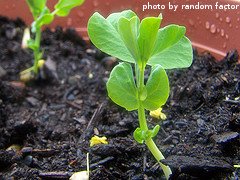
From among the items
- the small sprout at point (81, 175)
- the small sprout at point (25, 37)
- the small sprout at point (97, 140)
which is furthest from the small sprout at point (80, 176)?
the small sprout at point (25, 37)

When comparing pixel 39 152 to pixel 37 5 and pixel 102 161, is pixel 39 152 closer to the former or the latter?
pixel 102 161

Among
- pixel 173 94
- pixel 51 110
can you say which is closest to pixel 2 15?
pixel 51 110

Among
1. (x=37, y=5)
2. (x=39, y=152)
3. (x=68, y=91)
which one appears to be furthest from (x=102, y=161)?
(x=37, y=5)

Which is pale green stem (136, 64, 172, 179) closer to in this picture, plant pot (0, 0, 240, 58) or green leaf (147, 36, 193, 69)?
green leaf (147, 36, 193, 69)

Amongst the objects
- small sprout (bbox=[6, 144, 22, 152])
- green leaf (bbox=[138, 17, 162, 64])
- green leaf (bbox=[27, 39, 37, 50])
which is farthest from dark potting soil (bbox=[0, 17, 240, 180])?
green leaf (bbox=[138, 17, 162, 64])

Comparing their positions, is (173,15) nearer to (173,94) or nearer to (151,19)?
(173,94)

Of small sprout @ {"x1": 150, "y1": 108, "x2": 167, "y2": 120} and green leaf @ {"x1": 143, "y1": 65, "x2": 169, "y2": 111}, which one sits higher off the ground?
green leaf @ {"x1": 143, "y1": 65, "x2": 169, "y2": 111}

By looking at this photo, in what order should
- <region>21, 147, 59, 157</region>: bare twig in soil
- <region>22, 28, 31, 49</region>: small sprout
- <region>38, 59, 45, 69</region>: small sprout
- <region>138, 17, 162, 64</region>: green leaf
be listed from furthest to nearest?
<region>22, 28, 31, 49</region>: small sprout < <region>38, 59, 45, 69</region>: small sprout < <region>21, 147, 59, 157</region>: bare twig in soil < <region>138, 17, 162, 64</region>: green leaf
